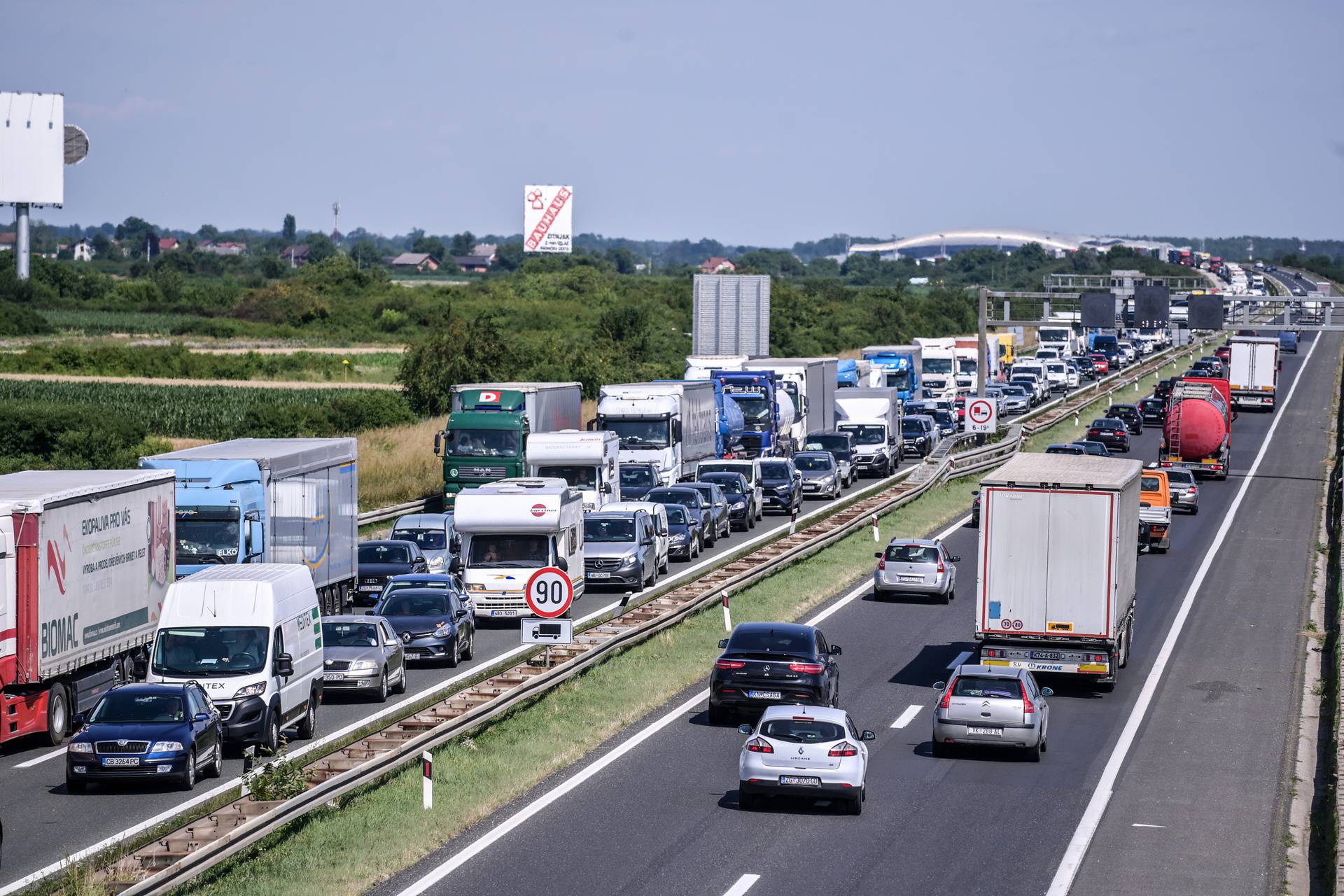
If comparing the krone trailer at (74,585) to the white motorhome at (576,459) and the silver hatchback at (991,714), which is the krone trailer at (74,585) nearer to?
the silver hatchback at (991,714)

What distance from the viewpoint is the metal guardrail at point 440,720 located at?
16.9 meters

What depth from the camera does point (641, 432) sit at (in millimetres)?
50156

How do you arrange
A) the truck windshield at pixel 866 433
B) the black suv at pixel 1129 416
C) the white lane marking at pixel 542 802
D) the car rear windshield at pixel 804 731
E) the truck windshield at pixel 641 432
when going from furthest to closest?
the black suv at pixel 1129 416
the truck windshield at pixel 866 433
the truck windshield at pixel 641 432
the car rear windshield at pixel 804 731
the white lane marking at pixel 542 802

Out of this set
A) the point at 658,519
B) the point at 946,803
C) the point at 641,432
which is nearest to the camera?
the point at 946,803

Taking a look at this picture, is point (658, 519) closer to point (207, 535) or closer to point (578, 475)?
point (578, 475)

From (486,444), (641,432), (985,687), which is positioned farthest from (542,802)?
(641,432)

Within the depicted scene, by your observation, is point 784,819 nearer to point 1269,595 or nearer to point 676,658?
point 676,658

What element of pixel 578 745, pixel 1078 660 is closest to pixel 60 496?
pixel 578 745

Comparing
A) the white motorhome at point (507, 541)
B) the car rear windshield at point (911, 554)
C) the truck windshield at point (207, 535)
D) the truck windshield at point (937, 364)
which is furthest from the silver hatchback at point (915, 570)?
the truck windshield at point (937, 364)

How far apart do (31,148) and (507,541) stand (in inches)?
4666

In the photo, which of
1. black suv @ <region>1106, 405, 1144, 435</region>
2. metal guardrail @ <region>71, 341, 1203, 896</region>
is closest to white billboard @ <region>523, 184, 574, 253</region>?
black suv @ <region>1106, 405, 1144, 435</region>

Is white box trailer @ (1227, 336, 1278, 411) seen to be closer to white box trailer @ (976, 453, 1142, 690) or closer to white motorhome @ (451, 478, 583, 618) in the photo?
white motorhome @ (451, 478, 583, 618)

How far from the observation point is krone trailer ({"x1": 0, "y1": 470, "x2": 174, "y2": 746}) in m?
23.2

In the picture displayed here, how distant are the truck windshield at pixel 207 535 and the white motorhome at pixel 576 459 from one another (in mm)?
13277
